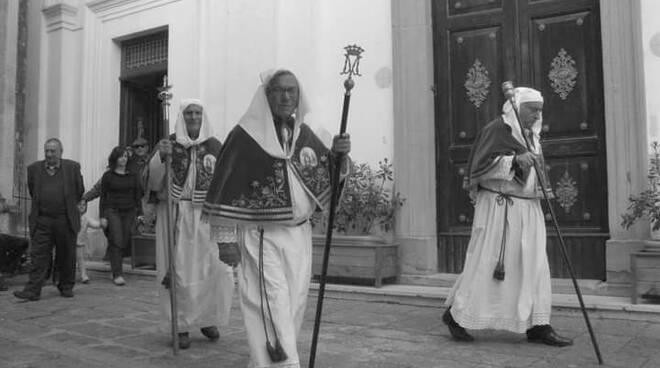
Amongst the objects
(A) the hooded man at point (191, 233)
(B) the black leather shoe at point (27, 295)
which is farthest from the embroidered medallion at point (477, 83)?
(B) the black leather shoe at point (27, 295)

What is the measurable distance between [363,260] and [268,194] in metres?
3.54

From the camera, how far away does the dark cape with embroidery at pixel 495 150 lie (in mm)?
4789

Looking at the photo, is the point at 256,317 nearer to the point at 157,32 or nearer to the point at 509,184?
the point at 509,184

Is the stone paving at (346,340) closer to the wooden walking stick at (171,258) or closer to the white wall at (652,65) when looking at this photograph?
the wooden walking stick at (171,258)

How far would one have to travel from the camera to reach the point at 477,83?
7.14 meters

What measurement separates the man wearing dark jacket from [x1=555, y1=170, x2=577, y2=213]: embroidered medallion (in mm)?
5274

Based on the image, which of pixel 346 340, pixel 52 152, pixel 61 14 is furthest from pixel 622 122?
pixel 61 14

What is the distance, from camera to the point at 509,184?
16.0 ft

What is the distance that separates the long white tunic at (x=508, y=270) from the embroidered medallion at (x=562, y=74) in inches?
84.6

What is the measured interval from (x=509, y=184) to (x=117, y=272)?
18.2 ft

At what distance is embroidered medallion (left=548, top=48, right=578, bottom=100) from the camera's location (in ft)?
21.7

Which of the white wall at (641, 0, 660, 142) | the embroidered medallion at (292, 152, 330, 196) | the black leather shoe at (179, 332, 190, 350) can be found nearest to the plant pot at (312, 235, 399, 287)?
the black leather shoe at (179, 332, 190, 350)

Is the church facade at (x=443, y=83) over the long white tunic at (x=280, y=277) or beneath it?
over

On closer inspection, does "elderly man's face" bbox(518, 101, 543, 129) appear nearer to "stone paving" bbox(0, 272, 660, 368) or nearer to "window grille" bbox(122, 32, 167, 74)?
"stone paving" bbox(0, 272, 660, 368)
